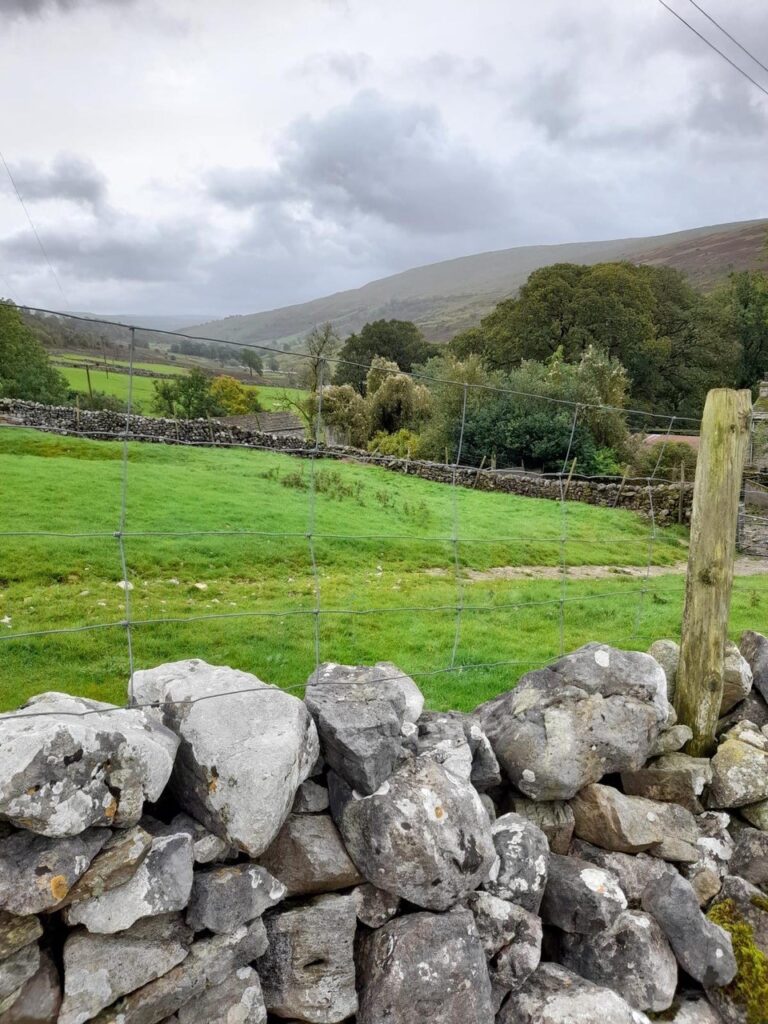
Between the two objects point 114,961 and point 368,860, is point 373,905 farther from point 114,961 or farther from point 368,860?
point 114,961

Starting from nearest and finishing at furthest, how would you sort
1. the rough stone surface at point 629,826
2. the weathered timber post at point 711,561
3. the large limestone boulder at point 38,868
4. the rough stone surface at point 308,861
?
the large limestone boulder at point 38,868 < the rough stone surface at point 308,861 < the rough stone surface at point 629,826 < the weathered timber post at point 711,561

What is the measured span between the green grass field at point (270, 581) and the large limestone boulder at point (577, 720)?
64 cm

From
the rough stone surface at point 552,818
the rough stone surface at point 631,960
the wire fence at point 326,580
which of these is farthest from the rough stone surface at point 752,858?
the wire fence at point 326,580

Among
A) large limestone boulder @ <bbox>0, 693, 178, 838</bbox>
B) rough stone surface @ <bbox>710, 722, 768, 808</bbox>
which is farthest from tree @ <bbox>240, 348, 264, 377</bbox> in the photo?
rough stone surface @ <bbox>710, 722, 768, 808</bbox>

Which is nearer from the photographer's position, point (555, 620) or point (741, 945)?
point (741, 945)

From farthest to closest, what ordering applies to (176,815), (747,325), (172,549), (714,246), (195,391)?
1. (714,246)
2. (747,325)
3. (172,549)
4. (195,391)
5. (176,815)

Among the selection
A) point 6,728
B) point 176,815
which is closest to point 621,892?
point 176,815

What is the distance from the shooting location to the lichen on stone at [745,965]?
417 cm

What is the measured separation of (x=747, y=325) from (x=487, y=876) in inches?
2343

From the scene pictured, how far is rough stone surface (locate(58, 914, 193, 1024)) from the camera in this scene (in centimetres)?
304

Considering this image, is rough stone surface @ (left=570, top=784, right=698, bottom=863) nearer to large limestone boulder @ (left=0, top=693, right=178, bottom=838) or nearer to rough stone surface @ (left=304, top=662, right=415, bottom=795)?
rough stone surface @ (left=304, top=662, right=415, bottom=795)

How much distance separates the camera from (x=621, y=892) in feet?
14.2

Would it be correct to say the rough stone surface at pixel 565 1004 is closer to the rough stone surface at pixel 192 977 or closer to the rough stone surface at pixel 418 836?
the rough stone surface at pixel 418 836

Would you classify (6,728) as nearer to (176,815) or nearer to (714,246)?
(176,815)
